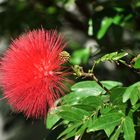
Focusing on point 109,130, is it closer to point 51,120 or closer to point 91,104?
point 91,104

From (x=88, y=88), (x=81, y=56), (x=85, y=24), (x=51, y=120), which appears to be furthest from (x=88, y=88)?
(x=85, y=24)

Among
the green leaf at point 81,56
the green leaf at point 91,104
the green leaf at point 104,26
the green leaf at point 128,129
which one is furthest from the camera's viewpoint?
the green leaf at point 81,56

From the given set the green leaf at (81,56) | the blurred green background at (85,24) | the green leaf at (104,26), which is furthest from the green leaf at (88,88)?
the green leaf at (81,56)

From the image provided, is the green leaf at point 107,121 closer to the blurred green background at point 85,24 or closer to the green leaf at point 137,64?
the green leaf at point 137,64

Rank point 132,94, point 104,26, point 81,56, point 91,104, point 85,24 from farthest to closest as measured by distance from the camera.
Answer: point 85,24, point 81,56, point 104,26, point 91,104, point 132,94

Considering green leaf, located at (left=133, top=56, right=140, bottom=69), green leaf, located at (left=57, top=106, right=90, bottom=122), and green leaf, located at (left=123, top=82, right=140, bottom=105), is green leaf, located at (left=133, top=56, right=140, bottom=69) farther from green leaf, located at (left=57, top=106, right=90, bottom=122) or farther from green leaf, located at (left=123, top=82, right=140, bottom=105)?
green leaf, located at (left=57, top=106, right=90, bottom=122)
